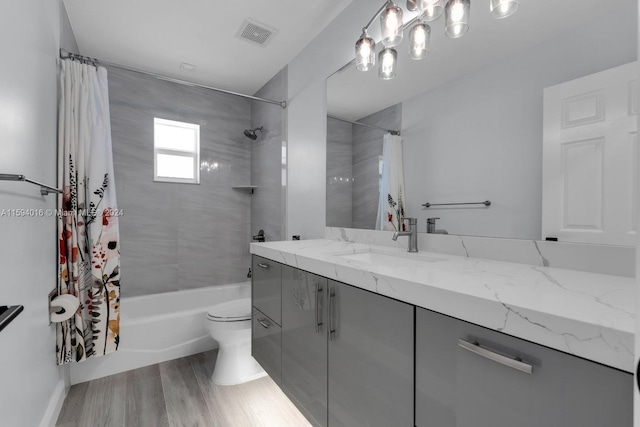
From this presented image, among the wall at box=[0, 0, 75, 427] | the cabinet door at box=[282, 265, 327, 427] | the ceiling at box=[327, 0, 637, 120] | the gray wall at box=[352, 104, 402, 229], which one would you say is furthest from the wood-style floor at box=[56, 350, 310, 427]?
the ceiling at box=[327, 0, 637, 120]

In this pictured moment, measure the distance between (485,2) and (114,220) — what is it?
8.02 feet

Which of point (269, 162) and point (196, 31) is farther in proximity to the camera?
point (269, 162)

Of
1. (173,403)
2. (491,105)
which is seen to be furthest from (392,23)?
(173,403)

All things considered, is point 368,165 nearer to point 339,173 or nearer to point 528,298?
point 339,173

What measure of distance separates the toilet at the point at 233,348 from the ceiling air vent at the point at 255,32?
208cm

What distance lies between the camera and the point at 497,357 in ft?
1.97

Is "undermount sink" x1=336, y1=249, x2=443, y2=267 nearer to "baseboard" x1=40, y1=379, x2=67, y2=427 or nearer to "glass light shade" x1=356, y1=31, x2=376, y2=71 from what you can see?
"glass light shade" x1=356, y1=31, x2=376, y2=71

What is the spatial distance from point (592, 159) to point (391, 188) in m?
0.85

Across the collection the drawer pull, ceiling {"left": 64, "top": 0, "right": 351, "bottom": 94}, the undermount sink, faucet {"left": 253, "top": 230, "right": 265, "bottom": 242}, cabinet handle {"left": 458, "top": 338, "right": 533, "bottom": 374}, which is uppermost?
ceiling {"left": 64, "top": 0, "right": 351, "bottom": 94}

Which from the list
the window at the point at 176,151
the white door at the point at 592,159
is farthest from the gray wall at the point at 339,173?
the window at the point at 176,151

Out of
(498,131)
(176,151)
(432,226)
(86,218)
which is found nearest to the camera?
(498,131)

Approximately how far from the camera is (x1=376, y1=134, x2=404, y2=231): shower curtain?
5.10 feet

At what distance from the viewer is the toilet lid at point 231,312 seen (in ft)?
6.64

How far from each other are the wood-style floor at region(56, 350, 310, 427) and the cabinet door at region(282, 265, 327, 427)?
1.66 feet
